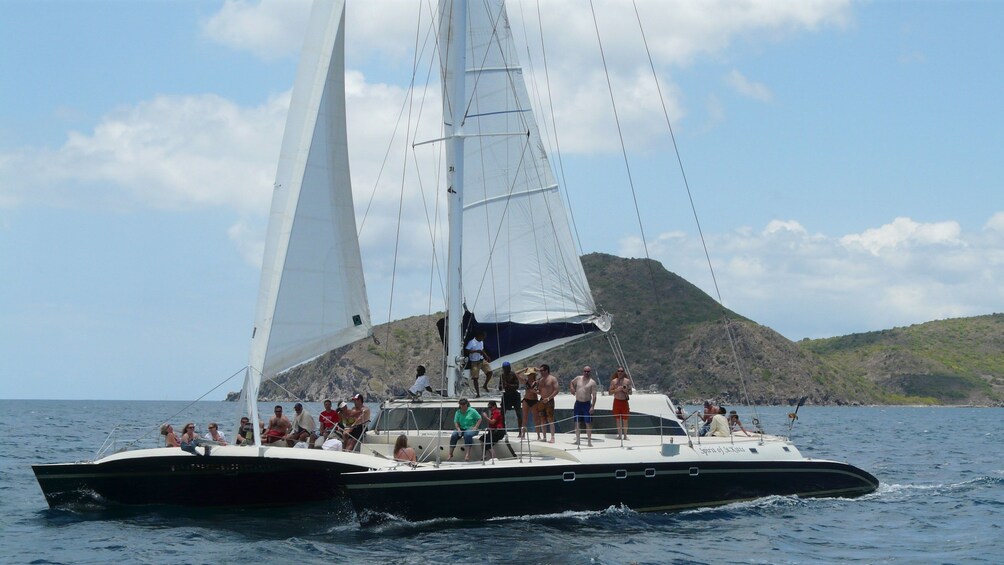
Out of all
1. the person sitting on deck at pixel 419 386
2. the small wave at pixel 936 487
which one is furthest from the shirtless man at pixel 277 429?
the small wave at pixel 936 487

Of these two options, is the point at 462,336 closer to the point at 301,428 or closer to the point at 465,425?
the point at 465,425

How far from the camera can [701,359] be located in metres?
137

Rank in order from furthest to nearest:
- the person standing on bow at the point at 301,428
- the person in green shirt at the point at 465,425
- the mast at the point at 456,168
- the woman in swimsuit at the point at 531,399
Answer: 1. the mast at the point at 456,168
2. the woman in swimsuit at the point at 531,399
3. the person standing on bow at the point at 301,428
4. the person in green shirt at the point at 465,425

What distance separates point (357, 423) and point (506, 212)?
17.7 feet

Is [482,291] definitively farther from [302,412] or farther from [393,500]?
[393,500]

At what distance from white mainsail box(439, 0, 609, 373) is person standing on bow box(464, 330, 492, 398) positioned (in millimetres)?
376

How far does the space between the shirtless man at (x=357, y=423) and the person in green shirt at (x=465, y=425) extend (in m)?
1.94

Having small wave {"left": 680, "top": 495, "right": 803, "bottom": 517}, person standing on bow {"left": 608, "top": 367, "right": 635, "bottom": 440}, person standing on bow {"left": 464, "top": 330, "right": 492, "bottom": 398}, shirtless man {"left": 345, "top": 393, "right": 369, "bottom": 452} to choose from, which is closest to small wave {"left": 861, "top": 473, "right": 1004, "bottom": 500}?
small wave {"left": 680, "top": 495, "right": 803, "bottom": 517}

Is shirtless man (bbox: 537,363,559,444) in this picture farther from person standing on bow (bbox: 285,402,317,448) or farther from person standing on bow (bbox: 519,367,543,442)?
person standing on bow (bbox: 285,402,317,448)

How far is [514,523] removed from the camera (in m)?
16.1

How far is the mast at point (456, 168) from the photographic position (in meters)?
20.3

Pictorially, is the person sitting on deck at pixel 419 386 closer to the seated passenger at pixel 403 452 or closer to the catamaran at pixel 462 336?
the catamaran at pixel 462 336

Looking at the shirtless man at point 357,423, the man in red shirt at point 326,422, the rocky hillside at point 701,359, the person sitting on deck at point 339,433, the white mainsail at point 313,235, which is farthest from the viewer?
the rocky hillside at point 701,359

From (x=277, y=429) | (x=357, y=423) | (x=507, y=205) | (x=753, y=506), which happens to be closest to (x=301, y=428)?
(x=277, y=429)
